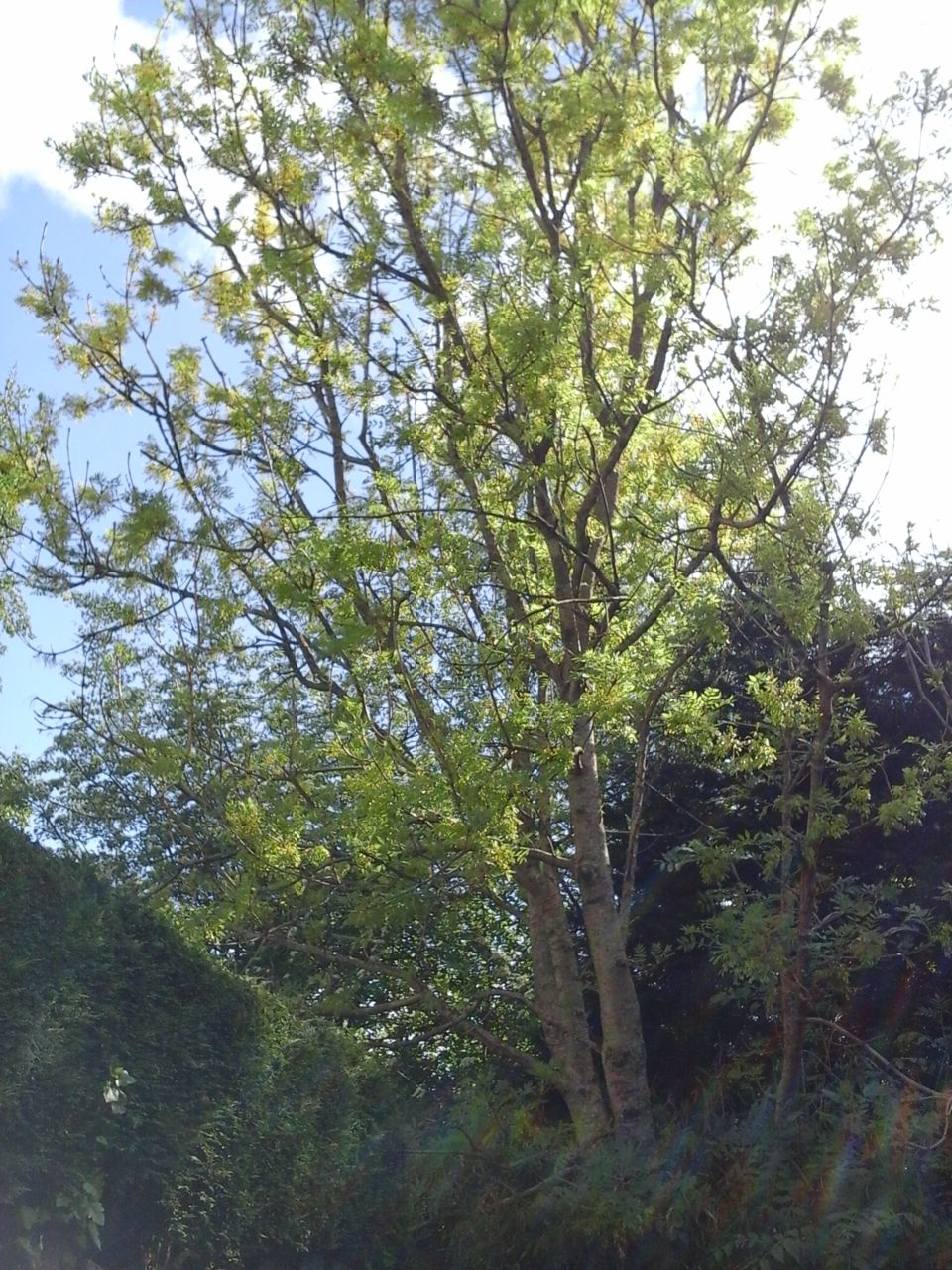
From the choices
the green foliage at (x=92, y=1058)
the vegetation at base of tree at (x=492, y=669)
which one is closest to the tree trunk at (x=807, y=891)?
the vegetation at base of tree at (x=492, y=669)

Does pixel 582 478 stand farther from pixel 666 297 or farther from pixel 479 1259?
pixel 479 1259

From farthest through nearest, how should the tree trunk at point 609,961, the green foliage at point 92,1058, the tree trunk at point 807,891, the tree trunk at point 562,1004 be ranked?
the tree trunk at point 562,1004 < the tree trunk at point 609,961 < the tree trunk at point 807,891 < the green foliage at point 92,1058

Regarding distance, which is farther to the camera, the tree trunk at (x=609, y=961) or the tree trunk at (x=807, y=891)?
the tree trunk at (x=609, y=961)

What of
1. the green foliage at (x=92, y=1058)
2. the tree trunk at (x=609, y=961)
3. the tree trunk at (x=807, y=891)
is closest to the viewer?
the green foliage at (x=92, y=1058)

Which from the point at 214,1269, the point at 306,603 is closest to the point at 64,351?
the point at 306,603

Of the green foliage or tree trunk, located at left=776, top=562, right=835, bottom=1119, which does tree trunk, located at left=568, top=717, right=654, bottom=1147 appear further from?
the green foliage

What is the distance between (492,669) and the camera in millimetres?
8359

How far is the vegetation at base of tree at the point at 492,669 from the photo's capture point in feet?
23.6

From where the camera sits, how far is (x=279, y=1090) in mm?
8719

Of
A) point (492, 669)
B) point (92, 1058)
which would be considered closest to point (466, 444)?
point (492, 669)

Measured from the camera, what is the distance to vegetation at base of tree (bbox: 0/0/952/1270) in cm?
719

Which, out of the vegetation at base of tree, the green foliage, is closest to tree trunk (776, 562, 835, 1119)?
the vegetation at base of tree

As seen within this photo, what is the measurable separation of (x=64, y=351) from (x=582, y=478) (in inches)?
162

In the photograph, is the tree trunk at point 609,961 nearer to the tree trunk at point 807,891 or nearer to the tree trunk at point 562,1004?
the tree trunk at point 562,1004
